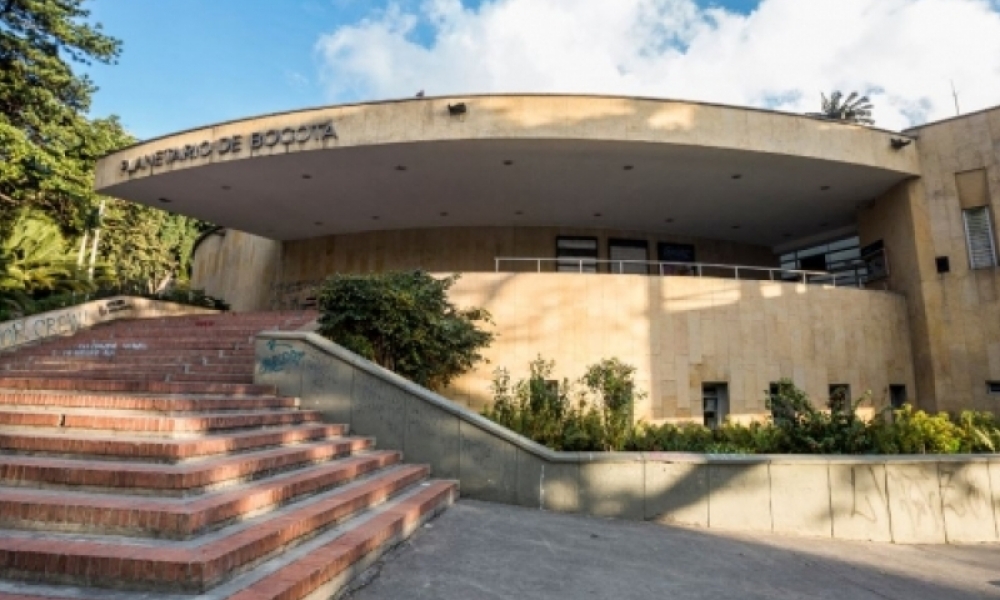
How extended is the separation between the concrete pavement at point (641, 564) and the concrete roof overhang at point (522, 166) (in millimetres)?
8313

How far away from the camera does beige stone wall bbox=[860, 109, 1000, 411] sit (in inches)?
484

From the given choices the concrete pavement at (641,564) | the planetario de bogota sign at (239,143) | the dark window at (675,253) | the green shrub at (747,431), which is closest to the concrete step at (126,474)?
the concrete pavement at (641,564)

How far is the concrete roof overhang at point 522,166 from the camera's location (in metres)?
11.8

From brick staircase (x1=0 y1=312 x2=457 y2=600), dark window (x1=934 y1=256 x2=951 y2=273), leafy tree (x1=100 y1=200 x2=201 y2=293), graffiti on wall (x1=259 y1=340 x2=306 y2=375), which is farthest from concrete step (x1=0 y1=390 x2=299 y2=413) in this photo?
leafy tree (x1=100 y1=200 x2=201 y2=293)

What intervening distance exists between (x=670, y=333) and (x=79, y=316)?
45.6 ft

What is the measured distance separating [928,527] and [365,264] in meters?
15.9

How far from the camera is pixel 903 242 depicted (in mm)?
13719

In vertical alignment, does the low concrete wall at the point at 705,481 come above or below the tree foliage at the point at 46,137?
below

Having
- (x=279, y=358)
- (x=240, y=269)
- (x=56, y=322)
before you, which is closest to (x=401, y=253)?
(x=240, y=269)

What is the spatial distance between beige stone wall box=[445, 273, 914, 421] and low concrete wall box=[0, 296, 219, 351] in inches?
359

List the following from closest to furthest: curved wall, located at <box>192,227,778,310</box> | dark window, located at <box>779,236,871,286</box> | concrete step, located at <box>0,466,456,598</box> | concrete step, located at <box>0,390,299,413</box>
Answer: concrete step, located at <box>0,466,456,598</box> → concrete step, located at <box>0,390,299,413</box> → dark window, located at <box>779,236,871,286</box> → curved wall, located at <box>192,227,778,310</box>

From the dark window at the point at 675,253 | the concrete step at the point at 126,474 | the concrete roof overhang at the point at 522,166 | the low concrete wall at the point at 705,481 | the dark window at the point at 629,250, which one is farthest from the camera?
the dark window at the point at 675,253

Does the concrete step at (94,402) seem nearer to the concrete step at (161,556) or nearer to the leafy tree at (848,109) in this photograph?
the concrete step at (161,556)

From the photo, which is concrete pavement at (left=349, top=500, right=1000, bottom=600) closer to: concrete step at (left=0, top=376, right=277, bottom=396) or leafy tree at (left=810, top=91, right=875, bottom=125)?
concrete step at (left=0, top=376, right=277, bottom=396)
